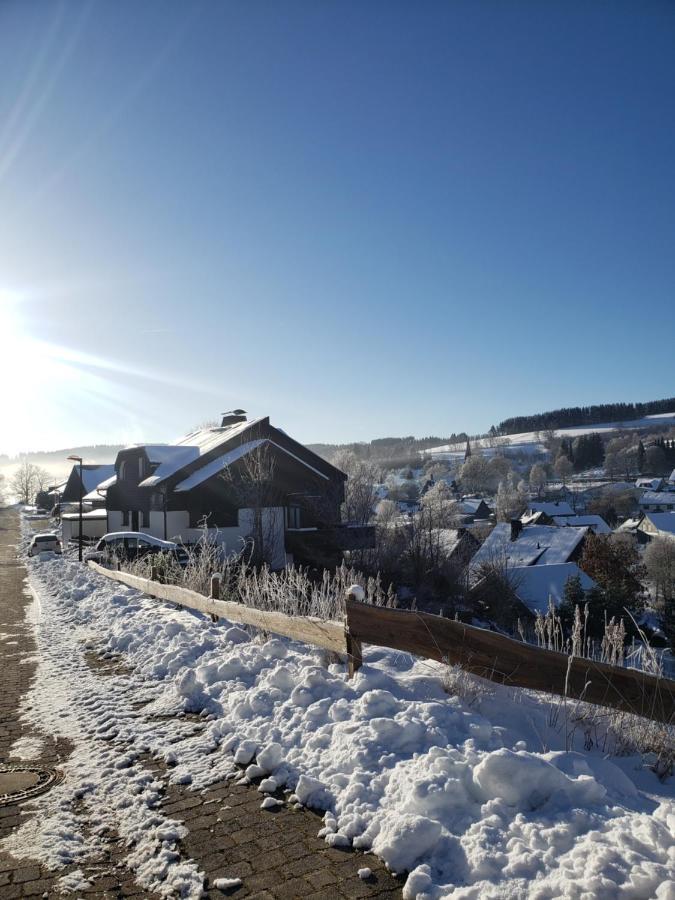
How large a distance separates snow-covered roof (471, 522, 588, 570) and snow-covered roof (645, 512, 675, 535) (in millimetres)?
31832

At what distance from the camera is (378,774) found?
153 inches

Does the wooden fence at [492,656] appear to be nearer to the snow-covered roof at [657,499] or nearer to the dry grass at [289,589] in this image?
the dry grass at [289,589]

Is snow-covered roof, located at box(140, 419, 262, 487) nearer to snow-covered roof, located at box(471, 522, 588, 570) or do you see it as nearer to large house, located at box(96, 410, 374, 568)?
large house, located at box(96, 410, 374, 568)

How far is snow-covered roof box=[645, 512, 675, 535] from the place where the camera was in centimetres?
7069

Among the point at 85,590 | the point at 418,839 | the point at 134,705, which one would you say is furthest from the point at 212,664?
the point at 85,590

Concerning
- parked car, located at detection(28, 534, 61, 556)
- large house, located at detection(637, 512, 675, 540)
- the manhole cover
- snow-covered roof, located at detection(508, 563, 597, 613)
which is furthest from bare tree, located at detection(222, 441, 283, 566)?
large house, located at detection(637, 512, 675, 540)

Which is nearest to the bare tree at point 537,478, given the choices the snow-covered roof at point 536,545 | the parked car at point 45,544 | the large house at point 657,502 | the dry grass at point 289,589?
the large house at point 657,502

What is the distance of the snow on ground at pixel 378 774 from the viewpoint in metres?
2.98

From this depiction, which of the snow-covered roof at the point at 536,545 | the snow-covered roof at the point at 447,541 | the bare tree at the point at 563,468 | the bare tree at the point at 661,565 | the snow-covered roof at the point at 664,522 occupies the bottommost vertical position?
the bare tree at the point at 661,565

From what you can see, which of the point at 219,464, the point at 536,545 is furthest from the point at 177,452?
the point at 536,545

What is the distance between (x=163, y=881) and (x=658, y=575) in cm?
5304

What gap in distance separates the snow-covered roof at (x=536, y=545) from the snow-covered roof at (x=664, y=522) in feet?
104

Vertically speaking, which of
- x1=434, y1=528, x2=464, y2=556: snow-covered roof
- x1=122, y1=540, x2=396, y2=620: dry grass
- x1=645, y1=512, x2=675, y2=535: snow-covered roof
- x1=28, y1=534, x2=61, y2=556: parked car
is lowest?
x1=645, y1=512, x2=675, y2=535: snow-covered roof

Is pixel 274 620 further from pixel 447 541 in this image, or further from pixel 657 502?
pixel 657 502
